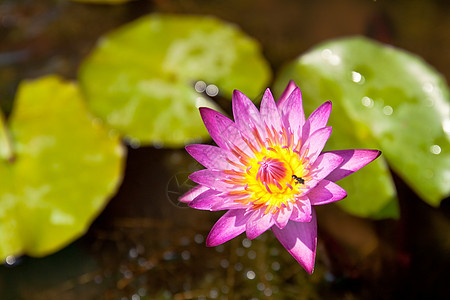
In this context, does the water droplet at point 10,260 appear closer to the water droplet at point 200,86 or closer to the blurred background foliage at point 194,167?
the blurred background foliage at point 194,167

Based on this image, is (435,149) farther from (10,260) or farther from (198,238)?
(10,260)

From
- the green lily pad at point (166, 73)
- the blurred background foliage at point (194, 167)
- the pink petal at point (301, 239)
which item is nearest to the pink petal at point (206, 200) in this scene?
the pink petal at point (301, 239)

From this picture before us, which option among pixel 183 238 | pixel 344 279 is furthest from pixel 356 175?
pixel 183 238

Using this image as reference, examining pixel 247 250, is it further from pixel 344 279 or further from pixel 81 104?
pixel 81 104

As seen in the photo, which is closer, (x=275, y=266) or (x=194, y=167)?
(x=275, y=266)

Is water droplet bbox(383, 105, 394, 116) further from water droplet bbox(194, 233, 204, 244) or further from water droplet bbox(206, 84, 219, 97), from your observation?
water droplet bbox(194, 233, 204, 244)

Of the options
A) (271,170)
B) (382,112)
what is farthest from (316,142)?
(382,112)

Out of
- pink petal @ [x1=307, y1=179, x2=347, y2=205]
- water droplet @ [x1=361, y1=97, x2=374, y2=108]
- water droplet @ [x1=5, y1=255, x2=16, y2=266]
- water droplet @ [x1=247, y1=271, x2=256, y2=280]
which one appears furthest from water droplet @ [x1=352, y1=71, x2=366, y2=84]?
water droplet @ [x1=5, y1=255, x2=16, y2=266]
